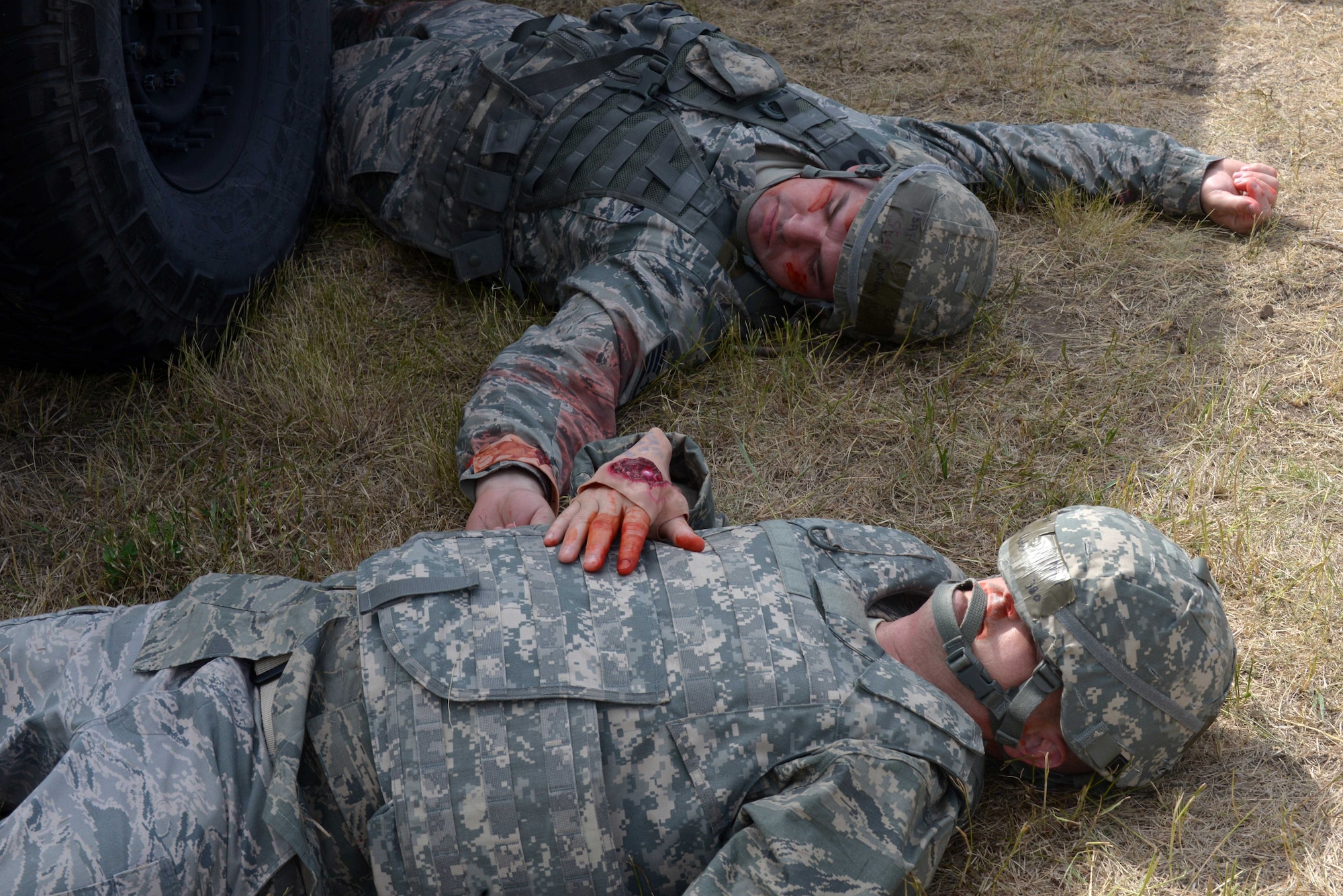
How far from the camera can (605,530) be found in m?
2.02

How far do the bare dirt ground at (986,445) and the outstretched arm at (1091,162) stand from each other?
0.10 meters

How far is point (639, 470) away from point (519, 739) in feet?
2.18

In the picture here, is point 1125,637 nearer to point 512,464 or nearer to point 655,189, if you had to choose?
point 512,464

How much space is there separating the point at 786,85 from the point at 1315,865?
101 inches

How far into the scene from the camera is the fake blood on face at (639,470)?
2.16m

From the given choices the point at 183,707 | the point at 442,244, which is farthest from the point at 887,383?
the point at 183,707

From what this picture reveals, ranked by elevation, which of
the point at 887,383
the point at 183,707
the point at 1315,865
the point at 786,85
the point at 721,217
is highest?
the point at 786,85

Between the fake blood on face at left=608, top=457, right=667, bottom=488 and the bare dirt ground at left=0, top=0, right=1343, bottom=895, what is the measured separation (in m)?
0.53

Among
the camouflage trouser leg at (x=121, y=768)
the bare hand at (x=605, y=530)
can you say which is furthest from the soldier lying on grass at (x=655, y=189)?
the camouflage trouser leg at (x=121, y=768)

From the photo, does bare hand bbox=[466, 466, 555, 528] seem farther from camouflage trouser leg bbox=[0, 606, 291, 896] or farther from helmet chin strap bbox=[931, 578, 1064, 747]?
helmet chin strap bbox=[931, 578, 1064, 747]

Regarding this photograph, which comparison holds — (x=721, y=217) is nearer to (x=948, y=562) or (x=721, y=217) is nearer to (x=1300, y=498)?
(x=948, y=562)

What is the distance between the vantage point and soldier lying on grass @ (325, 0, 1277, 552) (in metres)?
2.86

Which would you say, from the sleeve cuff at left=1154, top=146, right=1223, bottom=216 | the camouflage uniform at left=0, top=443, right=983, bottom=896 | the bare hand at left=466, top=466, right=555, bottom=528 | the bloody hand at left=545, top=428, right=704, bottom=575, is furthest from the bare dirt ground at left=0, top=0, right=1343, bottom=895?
the bloody hand at left=545, top=428, right=704, bottom=575

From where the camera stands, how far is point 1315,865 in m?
Answer: 1.88
